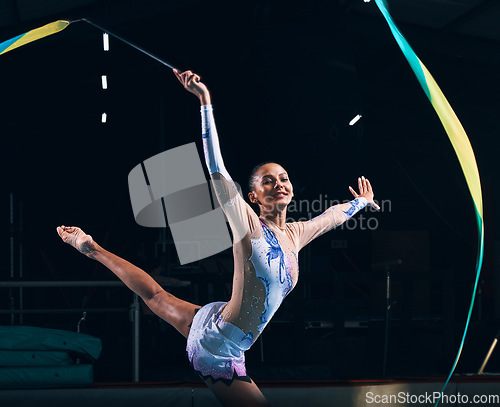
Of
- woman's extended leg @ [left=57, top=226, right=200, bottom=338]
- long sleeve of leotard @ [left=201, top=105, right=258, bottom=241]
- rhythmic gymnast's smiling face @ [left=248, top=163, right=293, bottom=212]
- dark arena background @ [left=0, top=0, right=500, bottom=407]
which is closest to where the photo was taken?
long sleeve of leotard @ [left=201, top=105, right=258, bottom=241]

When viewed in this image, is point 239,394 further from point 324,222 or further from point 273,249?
point 324,222

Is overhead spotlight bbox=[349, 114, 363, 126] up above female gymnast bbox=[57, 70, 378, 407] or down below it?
above

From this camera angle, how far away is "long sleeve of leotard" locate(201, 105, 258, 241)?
2420 mm

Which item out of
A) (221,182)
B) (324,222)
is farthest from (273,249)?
(324,222)

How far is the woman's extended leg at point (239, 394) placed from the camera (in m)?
2.48

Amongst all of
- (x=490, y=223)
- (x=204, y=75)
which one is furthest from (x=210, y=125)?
(x=490, y=223)

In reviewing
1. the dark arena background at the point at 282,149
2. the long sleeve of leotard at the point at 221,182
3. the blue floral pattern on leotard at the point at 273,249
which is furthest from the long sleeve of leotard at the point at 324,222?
the dark arena background at the point at 282,149

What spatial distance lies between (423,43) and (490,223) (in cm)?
331

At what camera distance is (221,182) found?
2.43 meters

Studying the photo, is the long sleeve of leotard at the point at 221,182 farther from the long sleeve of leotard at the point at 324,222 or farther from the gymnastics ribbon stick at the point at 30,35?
the gymnastics ribbon stick at the point at 30,35

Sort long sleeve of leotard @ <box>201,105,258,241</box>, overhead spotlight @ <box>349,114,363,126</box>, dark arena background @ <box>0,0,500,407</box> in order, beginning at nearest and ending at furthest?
1. long sleeve of leotard @ <box>201,105,258,241</box>
2. dark arena background @ <box>0,0,500,407</box>
3. overhead spotlight @ <box>349,114,363,126</box>

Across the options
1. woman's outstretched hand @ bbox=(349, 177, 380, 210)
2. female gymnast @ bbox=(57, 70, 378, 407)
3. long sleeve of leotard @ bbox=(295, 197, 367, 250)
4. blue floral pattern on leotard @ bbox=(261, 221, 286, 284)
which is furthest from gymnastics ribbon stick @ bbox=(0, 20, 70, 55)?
woman's outstretched hand @ bbox=(349, 177, 380, 210)

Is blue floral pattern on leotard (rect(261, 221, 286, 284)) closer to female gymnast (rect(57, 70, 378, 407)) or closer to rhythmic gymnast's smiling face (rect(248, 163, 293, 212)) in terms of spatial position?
female gymnast (rect(57, 70, 378, 407))

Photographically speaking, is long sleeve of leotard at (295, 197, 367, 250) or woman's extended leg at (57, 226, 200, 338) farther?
long sleeve of leotard at (295, 197, 367, 250)
